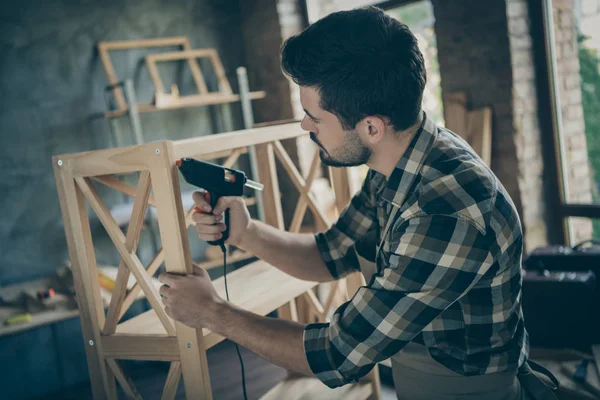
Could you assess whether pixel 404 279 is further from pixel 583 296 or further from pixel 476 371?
pixel 583 296

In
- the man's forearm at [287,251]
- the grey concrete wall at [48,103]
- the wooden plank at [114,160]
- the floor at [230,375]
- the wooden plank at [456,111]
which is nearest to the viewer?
the wooden plank at [114,160]

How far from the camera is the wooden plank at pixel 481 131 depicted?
300cm

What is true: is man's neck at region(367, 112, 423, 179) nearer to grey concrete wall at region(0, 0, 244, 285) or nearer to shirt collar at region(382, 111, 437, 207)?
shirt collar at region(382, 111, 437, 207)

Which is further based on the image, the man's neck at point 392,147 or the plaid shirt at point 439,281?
the man's neck at point 392,147

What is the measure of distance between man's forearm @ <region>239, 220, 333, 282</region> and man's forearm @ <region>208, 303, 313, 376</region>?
Result: 0.36 meters

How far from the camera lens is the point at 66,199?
Result: 1465mm

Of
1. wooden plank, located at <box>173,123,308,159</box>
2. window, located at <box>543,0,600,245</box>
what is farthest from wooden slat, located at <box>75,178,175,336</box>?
window, located at <box>543,0,600,245</box>

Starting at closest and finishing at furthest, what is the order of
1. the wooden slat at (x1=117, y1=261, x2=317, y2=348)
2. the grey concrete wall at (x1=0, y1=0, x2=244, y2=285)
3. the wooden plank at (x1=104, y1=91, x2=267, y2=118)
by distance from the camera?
1. the wooden slat at (x1=117, y1=261, x2=317, y2=348)
2. the grey concrete wall at (x1=0, y1=0, x2=244, y2=285)
3. the wooden plank at (x1=104, y1=91, x2=267, y2=118)

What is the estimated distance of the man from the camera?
1.20 m

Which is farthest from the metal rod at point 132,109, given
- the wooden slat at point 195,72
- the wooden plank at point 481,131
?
the wooden plank at point 481,131

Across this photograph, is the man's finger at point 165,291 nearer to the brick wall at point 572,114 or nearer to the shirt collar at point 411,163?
the shirt collar at point 411,163

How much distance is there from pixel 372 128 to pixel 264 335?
51cm

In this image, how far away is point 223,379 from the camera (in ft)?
10.2

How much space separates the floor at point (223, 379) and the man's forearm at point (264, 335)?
1.52 m
